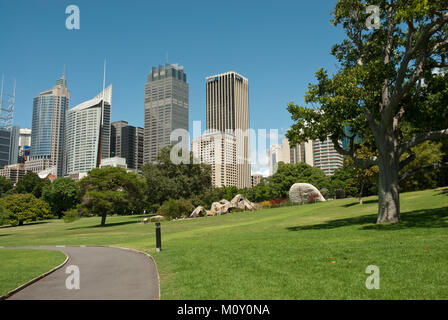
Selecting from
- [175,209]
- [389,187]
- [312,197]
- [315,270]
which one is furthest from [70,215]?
[315,270]

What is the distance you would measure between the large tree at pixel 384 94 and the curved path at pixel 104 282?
499 inches

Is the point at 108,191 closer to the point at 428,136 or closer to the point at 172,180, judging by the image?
the point at 172,180

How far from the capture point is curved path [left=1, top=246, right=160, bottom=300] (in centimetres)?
791

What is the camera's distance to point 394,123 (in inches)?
772

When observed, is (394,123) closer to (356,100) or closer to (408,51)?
(356,100)

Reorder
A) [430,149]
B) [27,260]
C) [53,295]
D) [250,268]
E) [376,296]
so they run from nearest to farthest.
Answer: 1. [376,296]
2. [53,295]
3. [250,268]
4. [27,260]
5. [430,149]

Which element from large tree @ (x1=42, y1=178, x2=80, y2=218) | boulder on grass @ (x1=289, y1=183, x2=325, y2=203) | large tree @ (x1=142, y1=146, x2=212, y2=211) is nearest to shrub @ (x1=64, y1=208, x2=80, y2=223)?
large tree @ (x1=142, y1=146, x2=212, y2=211)

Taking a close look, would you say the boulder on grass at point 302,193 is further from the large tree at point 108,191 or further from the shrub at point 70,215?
the shrub at point 70,215

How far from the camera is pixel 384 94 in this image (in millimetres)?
19031

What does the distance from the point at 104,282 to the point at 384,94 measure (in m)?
17.3

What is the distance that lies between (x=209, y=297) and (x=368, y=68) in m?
15.3

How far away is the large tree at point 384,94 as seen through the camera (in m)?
17.7
